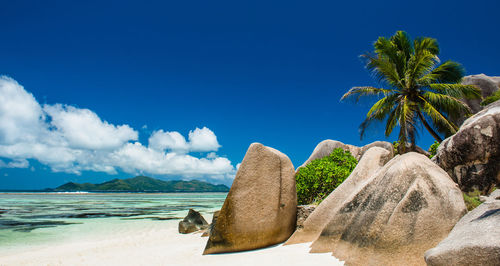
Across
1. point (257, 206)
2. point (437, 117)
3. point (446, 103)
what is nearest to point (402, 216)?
point (257, 206)

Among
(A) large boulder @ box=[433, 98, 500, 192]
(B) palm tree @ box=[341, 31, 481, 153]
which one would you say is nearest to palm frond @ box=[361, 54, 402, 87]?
(B) palm tree @ box=[341, 31, 481, 153]

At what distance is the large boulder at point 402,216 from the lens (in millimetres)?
4449

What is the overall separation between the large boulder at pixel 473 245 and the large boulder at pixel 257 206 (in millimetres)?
3886

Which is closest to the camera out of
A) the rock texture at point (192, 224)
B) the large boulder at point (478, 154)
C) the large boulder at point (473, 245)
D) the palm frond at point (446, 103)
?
the large boulder at point (473, 245)

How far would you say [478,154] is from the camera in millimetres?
7820

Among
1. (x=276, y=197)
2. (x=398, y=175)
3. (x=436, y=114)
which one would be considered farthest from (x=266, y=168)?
(x=436, y=114)

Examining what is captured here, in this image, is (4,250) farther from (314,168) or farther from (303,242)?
(314,168)

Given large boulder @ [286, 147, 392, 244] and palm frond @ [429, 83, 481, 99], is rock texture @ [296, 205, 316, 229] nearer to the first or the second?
large boulder @ [286, 147, 392, 244]

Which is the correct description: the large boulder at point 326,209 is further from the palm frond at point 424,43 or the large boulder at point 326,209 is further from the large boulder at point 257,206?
the palm frond at point 424,43

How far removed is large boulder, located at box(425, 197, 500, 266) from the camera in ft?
10.3

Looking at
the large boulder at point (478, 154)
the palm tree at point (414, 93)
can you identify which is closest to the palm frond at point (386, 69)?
the palm tree at point (414, 93)

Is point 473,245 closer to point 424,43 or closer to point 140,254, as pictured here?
point 140,254

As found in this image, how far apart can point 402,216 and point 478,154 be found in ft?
16.1

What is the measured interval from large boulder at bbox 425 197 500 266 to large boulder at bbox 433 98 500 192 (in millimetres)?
4466
